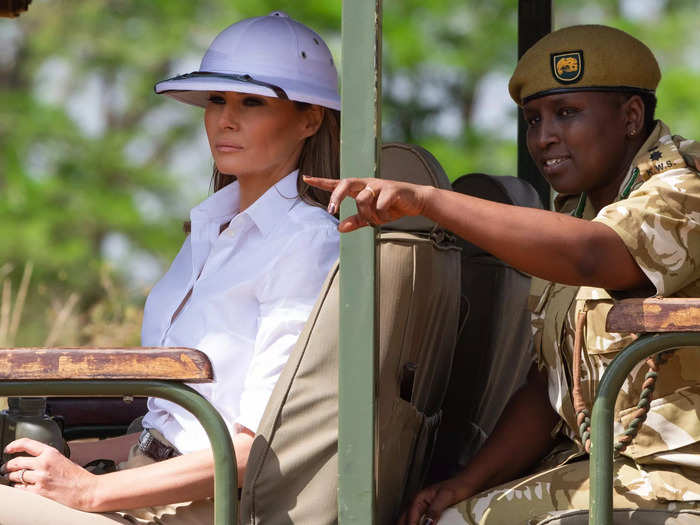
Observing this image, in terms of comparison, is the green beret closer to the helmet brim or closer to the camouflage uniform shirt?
the camouflage uniform shirt

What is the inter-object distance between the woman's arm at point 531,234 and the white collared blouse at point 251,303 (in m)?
0.42

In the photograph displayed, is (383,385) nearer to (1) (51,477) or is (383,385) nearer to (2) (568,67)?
(1) (51,477)

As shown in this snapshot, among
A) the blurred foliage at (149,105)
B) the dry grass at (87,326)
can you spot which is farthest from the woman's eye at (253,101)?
the blurred foliage at (149,105)

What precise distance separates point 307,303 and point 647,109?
0.81m

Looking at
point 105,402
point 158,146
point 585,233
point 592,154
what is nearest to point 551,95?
point 592,154

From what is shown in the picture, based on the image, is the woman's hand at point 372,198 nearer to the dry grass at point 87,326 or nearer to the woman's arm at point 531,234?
the woman's arm at point 531,234

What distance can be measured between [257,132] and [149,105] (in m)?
14.1

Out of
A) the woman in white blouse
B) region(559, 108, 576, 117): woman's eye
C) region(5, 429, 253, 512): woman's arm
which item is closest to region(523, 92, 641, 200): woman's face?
region(559, 108, 576, 117): woman's eye

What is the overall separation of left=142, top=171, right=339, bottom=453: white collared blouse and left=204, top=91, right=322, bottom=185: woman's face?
2.4 inches

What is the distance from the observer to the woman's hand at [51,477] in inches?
88.5

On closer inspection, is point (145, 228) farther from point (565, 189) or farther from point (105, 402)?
point (565, 189)

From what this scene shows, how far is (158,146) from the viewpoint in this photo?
16.4 meters

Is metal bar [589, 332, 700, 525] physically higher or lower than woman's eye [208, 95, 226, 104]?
lower

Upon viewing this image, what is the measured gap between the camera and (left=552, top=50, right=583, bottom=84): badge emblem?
8.18 ft
